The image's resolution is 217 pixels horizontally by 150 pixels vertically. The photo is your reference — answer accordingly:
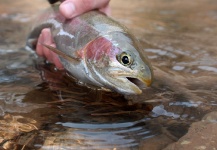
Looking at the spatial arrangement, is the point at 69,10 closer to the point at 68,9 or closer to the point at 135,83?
the point at 68,9

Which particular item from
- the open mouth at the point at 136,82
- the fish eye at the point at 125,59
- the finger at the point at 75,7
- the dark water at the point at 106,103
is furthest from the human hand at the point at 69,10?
the open mouth at the point at 136,82

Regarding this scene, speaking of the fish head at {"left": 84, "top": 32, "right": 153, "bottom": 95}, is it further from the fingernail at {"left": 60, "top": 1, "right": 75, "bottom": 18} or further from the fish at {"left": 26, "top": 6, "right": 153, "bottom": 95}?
the fingernail at {"left": 60, "top": 1, "right": 75, "bottom": 18}

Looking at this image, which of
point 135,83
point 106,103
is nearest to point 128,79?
point 135,83

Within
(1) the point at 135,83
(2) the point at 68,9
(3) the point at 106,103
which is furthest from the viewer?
(2) the point at 68,9

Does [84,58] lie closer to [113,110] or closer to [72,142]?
[113,110]

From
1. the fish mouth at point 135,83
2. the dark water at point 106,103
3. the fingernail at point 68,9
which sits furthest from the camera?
the fingernail at point 68,9

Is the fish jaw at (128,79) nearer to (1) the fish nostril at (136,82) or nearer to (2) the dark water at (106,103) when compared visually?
(1) the fish nostril at (136,82)
